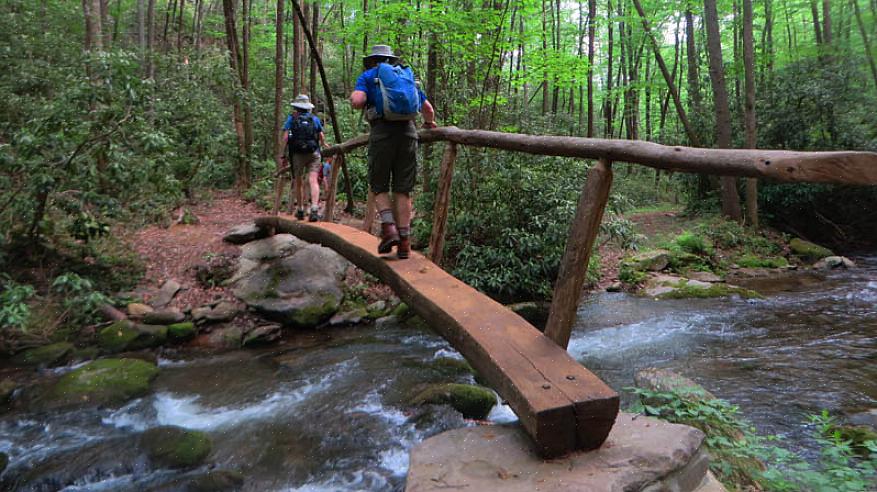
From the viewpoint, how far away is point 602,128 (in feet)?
101

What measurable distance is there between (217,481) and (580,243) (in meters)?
3.47

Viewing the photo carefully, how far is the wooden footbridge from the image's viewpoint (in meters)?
1.95

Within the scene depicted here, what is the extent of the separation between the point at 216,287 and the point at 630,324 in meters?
6.80

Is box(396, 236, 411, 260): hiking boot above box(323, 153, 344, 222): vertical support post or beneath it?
beneath

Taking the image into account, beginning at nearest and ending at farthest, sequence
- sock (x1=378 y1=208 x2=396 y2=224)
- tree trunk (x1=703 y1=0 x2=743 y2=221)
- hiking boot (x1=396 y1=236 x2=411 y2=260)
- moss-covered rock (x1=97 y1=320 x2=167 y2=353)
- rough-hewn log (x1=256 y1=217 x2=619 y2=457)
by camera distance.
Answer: rough-hewn log (x1=256 y1=217 x2=619 y2=457)
sock (x1=378 y1=208 x2=396 y2=224)
hiking boot (x1=396 y1=236 x2=411 y2=260)
moss-covered rock (x1=97 y1=320 x2=167 y2=353)
tree trunk (x1=703 y1=0 x2=743 y2=221)

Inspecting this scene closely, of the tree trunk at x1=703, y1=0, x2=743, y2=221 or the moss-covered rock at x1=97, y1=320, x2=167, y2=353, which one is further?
the tree trunk at x1=703, y1=0, x2=743, y2=221

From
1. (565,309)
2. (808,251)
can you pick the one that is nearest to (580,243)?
(565,309)

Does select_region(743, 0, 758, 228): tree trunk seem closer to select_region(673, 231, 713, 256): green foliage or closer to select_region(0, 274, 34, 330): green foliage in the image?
select_region(673, 231, 713, 256): green foliage

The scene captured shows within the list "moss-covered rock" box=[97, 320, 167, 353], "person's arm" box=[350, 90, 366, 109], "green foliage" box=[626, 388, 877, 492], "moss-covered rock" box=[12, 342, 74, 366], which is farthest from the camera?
"moss-covered rock" box=[97, 320, 167, 353]

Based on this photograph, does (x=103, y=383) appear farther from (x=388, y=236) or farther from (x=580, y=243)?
(x=580, y=243)

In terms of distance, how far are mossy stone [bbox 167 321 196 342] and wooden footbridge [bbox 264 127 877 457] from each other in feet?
14.8

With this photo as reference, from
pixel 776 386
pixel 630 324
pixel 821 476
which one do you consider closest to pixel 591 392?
pixel 821 476

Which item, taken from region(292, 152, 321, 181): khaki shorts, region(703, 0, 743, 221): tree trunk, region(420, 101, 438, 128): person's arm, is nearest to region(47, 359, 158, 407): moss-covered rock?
region(292, 152, 321, 181): khaki shorts

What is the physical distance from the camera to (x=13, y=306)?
19.9ft
